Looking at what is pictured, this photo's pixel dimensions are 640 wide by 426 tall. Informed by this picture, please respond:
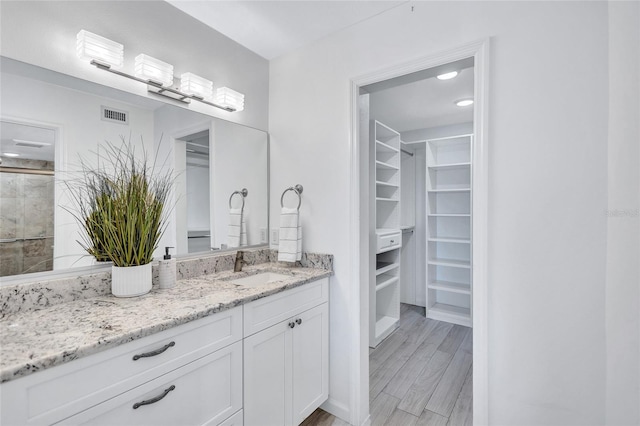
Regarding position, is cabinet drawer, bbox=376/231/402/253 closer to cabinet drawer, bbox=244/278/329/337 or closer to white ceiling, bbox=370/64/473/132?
cabinet drawer, bbox=244/278/329/337

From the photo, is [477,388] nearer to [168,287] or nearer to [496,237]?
[496,237]

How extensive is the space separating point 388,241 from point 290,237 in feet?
4.90

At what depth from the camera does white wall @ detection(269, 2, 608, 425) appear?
1.21 metres

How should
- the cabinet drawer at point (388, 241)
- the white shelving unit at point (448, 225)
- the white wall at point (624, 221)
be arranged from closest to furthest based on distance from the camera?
the white wall at point (624, 221) → the cabinet drawer at point (388, 241) → the white shelving unit at point (448, 225)

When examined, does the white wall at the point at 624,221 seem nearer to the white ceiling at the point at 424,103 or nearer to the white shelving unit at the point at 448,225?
the white ceiling at the point at 424,103

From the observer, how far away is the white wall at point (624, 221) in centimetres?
48

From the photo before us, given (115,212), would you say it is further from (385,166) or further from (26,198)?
(385,166)

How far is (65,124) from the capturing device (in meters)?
1.33

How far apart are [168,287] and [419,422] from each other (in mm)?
1748

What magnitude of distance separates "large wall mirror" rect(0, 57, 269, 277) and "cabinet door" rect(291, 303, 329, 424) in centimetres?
78

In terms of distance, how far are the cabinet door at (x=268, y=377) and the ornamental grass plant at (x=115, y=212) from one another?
0.68 meters

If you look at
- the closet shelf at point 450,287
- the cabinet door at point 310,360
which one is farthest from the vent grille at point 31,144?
the closet shelf at point 450,287

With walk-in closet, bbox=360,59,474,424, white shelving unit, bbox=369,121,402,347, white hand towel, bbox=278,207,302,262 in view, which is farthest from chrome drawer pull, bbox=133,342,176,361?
white shelving unit, bbox=369,121,402,347

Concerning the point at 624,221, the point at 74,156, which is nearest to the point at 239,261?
the point at 74,156
